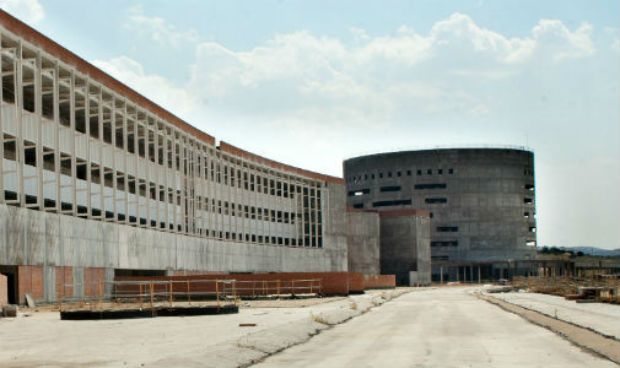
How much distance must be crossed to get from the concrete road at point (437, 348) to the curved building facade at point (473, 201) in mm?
159738

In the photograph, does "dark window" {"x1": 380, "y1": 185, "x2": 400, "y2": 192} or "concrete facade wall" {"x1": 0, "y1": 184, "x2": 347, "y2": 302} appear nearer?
"concrete facade wall" {"x1": 0, "y1": 184, "x2": 347, "y2": 302}

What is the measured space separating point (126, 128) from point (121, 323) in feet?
107

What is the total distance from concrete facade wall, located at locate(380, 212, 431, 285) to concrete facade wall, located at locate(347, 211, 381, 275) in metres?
14.7

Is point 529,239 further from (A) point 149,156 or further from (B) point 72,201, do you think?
(B) point 72,201

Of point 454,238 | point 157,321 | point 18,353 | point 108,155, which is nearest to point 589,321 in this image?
point 157,321

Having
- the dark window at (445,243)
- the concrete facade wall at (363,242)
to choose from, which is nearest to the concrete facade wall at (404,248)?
the concrete facade wall at (363,242)

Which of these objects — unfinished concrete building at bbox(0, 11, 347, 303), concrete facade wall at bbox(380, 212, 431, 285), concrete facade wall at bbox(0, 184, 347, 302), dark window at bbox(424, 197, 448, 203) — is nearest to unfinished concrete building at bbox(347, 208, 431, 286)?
concrete facade wall at bbox(380, 212, 431, 285)

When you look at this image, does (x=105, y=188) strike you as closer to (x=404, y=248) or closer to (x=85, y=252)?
(x=85, y=252)

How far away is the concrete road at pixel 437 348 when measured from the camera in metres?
18.0

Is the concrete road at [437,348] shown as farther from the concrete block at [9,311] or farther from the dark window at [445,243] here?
the dark window at [445,243]

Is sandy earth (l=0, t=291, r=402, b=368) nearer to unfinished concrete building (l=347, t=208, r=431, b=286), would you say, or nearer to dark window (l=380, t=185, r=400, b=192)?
unfinished concrete building (l=347, t=208, r=431, b=286)

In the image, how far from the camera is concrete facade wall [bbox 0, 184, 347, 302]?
4653 centimetres

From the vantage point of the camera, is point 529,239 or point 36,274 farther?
point 529,239

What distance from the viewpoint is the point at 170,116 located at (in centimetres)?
7612
